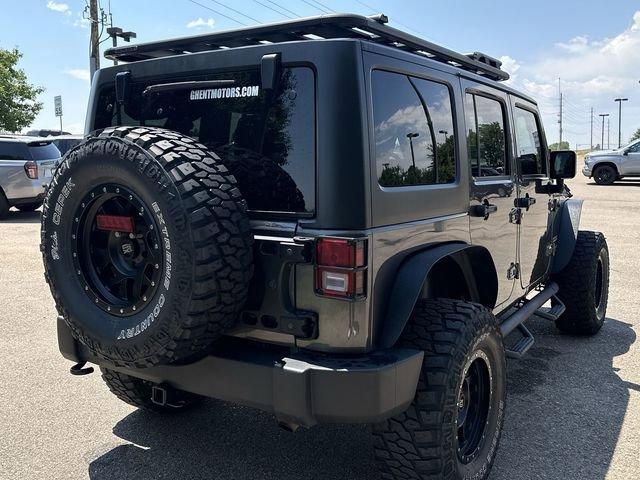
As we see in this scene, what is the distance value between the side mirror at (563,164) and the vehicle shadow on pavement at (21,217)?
35.9 feet

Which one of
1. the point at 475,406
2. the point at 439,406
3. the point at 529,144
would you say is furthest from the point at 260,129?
the point at 529,144

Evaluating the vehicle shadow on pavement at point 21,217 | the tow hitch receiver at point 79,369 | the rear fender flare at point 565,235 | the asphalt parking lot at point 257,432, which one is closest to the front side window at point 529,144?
the rear fender flare at point 565,235

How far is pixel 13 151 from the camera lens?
485 inches

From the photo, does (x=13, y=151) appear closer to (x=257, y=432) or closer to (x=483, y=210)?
(x=257, y=432)

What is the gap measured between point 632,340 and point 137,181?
4466 millimetres

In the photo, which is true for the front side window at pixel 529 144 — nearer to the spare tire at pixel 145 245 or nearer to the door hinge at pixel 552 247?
the door hinge at pixel 552 247

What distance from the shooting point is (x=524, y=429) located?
3.33 m

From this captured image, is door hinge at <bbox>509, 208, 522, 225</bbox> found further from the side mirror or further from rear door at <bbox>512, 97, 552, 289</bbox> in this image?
the side mirror

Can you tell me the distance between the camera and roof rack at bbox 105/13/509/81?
2.47 meters

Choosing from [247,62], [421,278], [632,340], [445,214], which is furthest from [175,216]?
[632,340]

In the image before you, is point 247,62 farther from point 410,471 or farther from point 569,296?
point 569,296

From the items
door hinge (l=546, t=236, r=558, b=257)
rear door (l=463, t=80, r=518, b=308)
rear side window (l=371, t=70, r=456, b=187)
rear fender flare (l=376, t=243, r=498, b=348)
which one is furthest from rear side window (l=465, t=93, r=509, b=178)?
door hinge (l=546, t=236, r=558, b=257)

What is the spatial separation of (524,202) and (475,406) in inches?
63.5

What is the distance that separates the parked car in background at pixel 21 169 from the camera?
12.3 m
